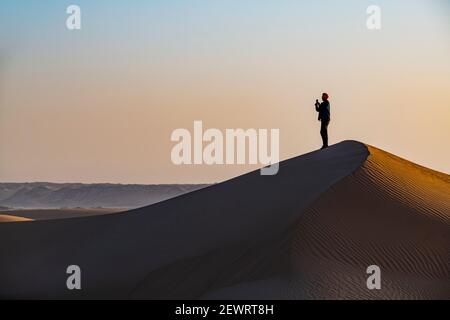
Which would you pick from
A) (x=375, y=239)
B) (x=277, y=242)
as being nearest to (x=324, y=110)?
(x=375, y=239)

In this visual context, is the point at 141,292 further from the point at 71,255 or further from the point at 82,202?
the point at 82,202

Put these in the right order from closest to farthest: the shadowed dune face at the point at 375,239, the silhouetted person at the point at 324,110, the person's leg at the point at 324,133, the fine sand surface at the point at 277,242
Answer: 1. the shadowed dune face at the point at 375,239
2. the fine sand surface at the point at 277,242
3. the silhouetted person at the point at 324,110
4. the person's leg at the point at 324,133

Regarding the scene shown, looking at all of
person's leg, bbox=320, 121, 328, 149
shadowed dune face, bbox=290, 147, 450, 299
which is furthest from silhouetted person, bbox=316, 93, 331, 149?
shadowed dune face, bbox=290, 147, 450, 299

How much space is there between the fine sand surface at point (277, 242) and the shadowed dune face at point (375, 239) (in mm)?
30

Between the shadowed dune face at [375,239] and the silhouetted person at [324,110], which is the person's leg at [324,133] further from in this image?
the shadowed dune face at [375,239]

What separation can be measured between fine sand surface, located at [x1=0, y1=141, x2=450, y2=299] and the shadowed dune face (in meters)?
0.03

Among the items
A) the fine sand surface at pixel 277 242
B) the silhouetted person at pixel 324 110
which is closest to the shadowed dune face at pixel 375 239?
the fine sand surface at pixel 277 242

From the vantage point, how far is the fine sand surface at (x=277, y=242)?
63.7 ft

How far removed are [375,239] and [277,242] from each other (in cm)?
226

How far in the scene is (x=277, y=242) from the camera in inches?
808

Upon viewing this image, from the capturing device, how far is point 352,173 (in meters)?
23.5

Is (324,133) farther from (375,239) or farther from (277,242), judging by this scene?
(277,242)
